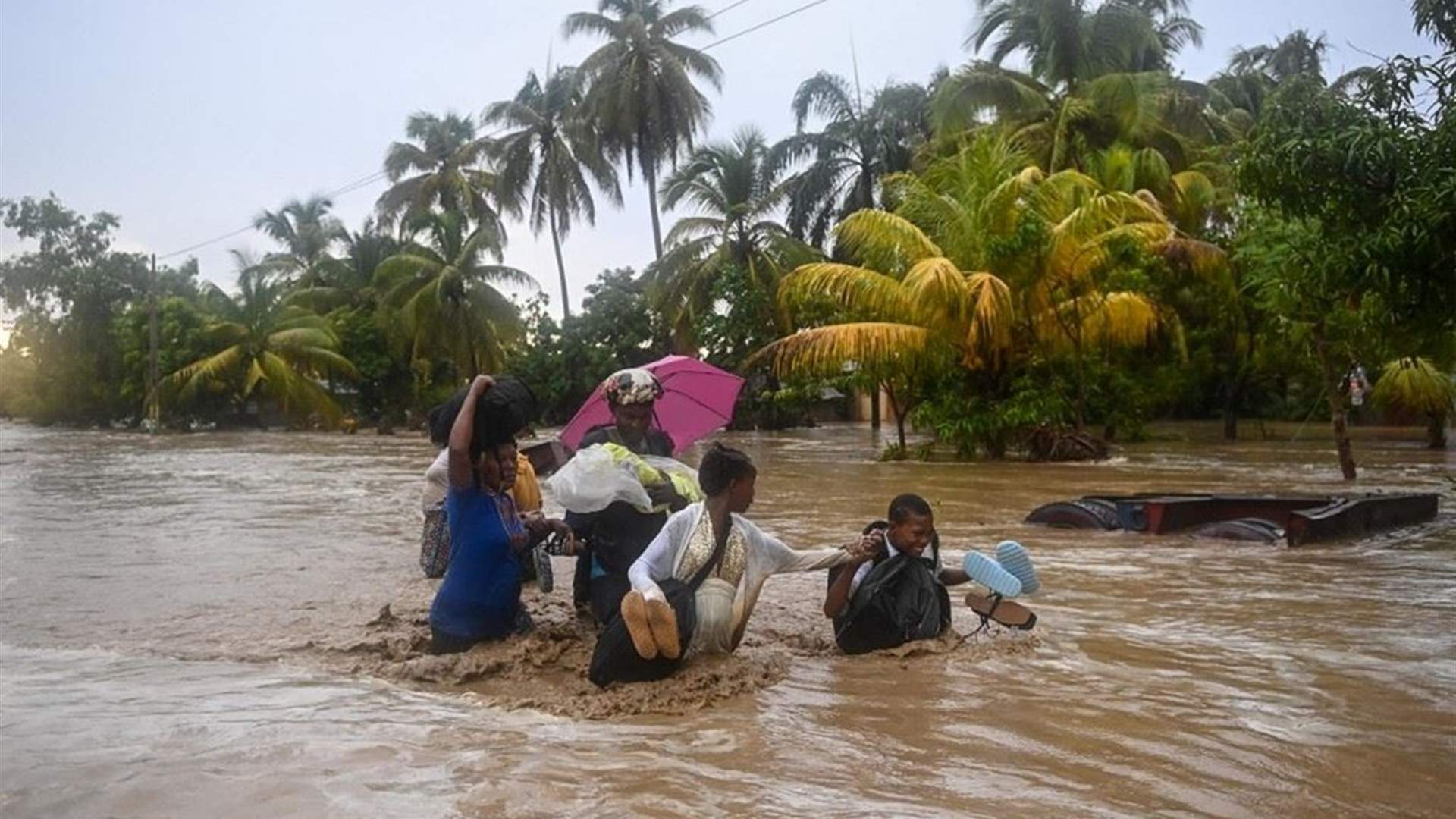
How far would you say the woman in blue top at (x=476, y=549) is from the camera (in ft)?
18.3

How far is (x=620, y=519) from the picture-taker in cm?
609

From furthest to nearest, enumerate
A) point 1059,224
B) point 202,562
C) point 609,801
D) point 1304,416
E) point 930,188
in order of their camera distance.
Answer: point 1304,416
point 930,188
point 1059,224
point 202,562
point 609,801

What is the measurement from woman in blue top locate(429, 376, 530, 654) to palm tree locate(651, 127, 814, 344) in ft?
97.4

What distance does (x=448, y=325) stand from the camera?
41188 millimetres

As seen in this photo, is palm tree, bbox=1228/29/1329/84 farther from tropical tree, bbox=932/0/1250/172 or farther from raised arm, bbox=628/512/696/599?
raised arm, bbox=628/512/696/599

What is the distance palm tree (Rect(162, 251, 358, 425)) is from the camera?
41531mm

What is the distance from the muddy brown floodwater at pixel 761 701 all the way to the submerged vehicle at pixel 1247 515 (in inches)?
14.1

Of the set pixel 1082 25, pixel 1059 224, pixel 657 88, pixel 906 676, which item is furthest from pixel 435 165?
pixel 906 676

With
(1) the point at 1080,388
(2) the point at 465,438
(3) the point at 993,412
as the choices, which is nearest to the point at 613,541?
(2) the point at 465,438

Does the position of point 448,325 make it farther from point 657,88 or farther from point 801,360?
point 801,360

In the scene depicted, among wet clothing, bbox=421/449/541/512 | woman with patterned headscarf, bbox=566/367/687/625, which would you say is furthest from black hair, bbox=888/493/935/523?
wet clothing, bbox=421/449/541/512

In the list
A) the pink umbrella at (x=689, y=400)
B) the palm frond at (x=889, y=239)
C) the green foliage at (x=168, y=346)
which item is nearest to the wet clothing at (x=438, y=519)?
the pink umbrella at (x=689, y=400)

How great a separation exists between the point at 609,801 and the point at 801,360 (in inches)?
732

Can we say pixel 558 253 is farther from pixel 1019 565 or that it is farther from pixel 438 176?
pixel 1019 565
